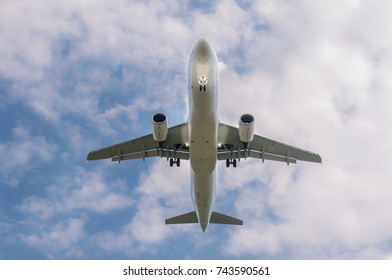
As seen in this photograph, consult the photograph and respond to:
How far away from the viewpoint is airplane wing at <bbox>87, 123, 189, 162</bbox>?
113 ft

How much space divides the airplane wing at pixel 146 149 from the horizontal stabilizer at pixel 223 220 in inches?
255

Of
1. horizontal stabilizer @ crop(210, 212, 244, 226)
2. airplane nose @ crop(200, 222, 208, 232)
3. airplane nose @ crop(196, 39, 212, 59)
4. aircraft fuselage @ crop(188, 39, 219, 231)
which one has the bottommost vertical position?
airplane nose @ crop(200, 222, 208, 232)

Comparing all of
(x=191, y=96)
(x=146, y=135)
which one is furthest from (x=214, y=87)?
(x=146, y=135)

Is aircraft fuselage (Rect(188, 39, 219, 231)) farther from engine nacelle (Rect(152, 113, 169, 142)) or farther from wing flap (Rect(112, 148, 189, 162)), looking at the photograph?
wing flap (Rect(112, 148, 189, 162))

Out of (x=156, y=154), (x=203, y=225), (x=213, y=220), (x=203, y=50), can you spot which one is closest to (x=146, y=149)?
(x=156, y=154)

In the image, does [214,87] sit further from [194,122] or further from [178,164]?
[178,164]

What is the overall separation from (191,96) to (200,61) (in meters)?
2.03

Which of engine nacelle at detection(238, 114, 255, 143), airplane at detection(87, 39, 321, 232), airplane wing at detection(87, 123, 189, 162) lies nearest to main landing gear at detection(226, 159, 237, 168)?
airplane at detection(87, 39, 321, 232)

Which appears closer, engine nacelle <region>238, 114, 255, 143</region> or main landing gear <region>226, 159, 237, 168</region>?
engine nacelle <region>238, 114, 255, 143</region>

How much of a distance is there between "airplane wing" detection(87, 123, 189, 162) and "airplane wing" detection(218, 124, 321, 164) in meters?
2.87

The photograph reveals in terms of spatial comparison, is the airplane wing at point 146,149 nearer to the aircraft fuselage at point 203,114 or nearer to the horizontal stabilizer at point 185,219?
the aircraft fuselage at point 203,114

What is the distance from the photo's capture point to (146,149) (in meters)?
36.0

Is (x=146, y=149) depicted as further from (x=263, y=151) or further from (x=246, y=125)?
(x=246, y=125)

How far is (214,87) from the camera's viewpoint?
27.8m
